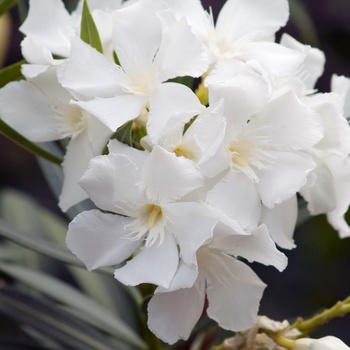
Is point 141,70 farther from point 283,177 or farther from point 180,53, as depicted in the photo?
point 283,177

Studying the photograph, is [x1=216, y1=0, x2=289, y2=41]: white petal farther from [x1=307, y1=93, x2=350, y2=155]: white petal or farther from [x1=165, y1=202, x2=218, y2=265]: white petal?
[x1=165, y1=202, x2=218, y2=265]: white petal

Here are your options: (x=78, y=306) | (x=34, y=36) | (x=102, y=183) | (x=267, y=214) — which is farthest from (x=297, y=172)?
(x=78, y=306)

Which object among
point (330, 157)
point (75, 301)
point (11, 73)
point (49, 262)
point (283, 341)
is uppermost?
point (11, 73)

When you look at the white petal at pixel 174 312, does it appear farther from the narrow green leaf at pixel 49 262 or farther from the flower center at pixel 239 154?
the narrow green leaf at pixel 49 262

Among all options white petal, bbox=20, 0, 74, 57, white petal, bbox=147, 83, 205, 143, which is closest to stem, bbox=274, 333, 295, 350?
white petal, bbox=147, 83, 205, 143

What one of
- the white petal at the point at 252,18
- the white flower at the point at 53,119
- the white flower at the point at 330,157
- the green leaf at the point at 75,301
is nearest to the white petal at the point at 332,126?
the white flower at the point at 330,157

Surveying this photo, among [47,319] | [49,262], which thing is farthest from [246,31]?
[49,262]

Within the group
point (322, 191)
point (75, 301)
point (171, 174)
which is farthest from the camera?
point (75, 301)
